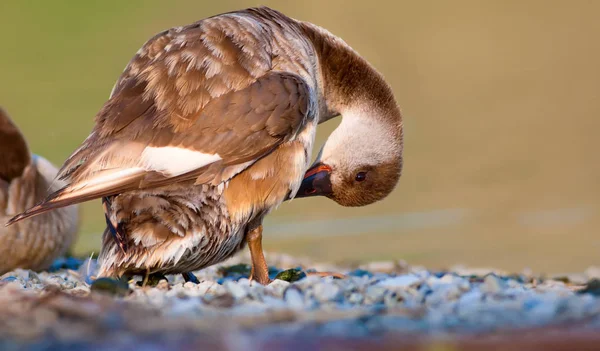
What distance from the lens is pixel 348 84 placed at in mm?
7312

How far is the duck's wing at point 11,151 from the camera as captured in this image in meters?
7.50

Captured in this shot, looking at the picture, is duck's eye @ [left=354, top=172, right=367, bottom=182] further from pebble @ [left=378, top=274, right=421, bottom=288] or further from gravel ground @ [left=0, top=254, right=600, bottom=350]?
gravel ground @ [left=0, top=254, right=600, bottom=350]

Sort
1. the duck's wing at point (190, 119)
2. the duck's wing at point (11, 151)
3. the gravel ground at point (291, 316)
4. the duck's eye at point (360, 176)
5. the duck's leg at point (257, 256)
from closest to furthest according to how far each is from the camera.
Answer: the gravel ground at point (291, 316), the duck's wing at point (190, 119), the duck's leg at point (257, 256), the duck's eye at point (360, 176), the duck's wing at point (11, 151)

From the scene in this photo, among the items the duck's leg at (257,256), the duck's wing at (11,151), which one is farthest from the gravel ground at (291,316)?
the duck's wing at (11,151)

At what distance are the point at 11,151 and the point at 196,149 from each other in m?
2.65

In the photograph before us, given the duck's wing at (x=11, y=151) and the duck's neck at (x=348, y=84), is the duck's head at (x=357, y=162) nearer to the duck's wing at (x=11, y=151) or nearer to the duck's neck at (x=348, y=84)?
the duck's neck at (x=348, y=84)

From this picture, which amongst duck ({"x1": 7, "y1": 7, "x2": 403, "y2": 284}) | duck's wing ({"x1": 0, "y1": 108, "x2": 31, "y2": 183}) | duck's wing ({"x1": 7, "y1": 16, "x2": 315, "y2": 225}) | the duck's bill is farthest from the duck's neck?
duck's wing ({"x1": 0, "y1": 108, "x2": 31, "y2": 183})

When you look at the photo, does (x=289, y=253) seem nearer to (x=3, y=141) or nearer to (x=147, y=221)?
(x=3, y=141)

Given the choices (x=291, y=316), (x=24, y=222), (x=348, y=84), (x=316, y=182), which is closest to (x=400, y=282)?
(x=291, y=316)

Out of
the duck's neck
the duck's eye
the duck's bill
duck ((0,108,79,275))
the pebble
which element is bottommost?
duck ((0,108,79,275))

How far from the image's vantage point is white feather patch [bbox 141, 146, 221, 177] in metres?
5.51

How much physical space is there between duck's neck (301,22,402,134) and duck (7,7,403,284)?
2.13 feet

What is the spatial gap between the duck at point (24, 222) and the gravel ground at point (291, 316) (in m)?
2.58

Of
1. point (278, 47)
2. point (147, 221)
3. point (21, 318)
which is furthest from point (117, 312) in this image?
point (278, 47)
